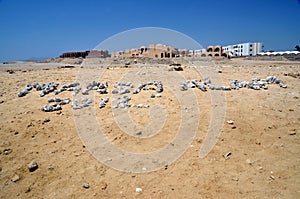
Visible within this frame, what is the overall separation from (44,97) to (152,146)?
14.5ft

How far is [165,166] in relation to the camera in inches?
137

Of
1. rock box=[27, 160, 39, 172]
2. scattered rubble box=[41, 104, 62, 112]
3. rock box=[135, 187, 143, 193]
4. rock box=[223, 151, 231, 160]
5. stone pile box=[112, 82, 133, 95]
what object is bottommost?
rock box=[135, 187, 143, 193]

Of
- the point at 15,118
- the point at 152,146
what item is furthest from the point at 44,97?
the point at 152,146

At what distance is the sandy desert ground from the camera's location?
298 centimetres

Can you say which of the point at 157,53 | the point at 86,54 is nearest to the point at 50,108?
the point at 157,53

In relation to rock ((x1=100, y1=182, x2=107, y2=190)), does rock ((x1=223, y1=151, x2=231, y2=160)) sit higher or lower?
higher

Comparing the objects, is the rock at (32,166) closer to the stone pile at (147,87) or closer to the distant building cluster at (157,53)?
the stone pile at (147,87)

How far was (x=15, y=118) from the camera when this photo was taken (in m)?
5.30

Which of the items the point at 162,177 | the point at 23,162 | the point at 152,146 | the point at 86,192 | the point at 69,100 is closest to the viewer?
the point at 86,192

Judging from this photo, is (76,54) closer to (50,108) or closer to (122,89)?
(122,89)

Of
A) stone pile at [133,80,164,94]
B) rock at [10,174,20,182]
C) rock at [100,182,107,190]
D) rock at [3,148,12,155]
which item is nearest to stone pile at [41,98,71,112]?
rock at [3,148,12,155]

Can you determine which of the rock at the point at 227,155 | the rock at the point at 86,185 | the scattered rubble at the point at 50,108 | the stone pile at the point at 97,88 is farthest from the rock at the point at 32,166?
the stone pile at the point at 97,88

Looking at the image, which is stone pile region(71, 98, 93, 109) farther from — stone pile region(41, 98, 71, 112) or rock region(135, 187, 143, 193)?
rock region(135, 187, 143, 193)

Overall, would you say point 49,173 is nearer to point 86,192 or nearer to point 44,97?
point 86,192
